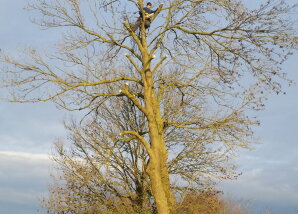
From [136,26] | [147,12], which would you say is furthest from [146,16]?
[136,26]

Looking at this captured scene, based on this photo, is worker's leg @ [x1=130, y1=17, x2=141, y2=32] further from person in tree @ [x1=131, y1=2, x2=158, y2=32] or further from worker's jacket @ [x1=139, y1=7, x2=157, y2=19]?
worker's jacket @ [x1=139, y1=7, x2=157, y2=19]

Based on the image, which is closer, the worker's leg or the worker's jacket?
the worker's jacket

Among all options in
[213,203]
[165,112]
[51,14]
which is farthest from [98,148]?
[51,14]

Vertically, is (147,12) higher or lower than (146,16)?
higher

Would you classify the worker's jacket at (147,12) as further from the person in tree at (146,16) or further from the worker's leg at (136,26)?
the worker's leg at (136,26)

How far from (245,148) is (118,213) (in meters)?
5.25

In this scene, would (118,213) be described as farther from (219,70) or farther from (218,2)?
(218,2)

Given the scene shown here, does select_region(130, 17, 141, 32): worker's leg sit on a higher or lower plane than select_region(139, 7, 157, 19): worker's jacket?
lower

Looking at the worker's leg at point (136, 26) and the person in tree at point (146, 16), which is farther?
the worker's leg at point (136, 26)

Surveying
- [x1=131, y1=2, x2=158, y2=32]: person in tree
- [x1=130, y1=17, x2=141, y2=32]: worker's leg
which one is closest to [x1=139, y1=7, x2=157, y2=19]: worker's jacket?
[x1=131, y1=2, x2=158, y2=32]: person in tree

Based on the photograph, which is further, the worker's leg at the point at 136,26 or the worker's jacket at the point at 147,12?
the worker's leg at the point at 136,26

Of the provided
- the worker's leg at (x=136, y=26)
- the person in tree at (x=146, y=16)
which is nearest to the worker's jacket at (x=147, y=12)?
the person in tree at (x=146, y=16)

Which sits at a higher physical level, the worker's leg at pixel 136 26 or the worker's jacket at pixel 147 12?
the worker's jacket at pixel 147 12

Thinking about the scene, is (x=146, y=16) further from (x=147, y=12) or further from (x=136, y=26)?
(x=136, y=26)
